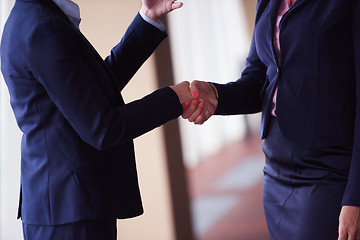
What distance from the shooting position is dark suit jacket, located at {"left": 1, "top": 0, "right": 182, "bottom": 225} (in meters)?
1.12

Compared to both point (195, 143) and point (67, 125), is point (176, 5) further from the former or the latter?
point (195, 143)

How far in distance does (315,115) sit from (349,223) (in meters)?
0.30

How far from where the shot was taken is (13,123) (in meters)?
2.82

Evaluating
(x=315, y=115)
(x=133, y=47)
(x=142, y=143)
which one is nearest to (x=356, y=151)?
(x=315, y=115)

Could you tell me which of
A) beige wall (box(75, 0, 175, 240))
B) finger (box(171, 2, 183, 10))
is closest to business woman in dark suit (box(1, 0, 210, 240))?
finger (box(171, 2, 183, 10))

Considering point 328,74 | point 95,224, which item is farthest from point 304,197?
point 95,224

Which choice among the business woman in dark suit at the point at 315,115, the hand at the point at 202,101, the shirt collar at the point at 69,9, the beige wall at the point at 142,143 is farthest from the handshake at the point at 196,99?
the beige wall at the point at 142,143

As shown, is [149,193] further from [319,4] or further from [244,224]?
[319,4]

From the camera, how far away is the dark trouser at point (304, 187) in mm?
1215

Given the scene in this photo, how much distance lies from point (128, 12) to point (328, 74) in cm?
212

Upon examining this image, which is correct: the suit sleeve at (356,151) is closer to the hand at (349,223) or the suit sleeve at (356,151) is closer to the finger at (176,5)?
the hand at (349,223)

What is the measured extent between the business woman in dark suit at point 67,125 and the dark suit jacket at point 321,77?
36 cm

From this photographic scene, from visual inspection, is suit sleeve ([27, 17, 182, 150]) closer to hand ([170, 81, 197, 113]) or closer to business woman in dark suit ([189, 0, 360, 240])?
hand ([170, 81, 197, 113])

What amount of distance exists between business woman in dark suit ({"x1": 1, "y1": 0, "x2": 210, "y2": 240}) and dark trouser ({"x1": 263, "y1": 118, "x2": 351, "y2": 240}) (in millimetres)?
371
